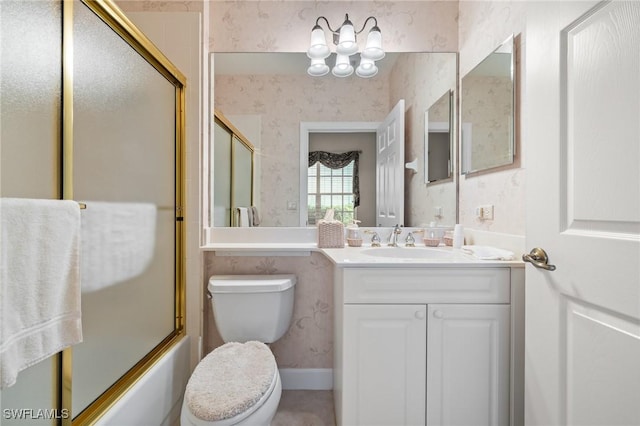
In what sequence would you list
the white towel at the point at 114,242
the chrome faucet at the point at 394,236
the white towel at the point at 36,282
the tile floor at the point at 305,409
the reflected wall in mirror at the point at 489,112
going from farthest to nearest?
1. the chrome faucet at the point at 394,236
2. the tile floor at the point at 305,409
3. the reflected wall in mirror at the point at 489,112
4. the white towel at the point at 114,242
5. the white towel at the point at 36,282

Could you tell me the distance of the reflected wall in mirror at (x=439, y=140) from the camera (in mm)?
1828

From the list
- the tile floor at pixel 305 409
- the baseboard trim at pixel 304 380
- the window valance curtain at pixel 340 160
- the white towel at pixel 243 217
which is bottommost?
the tile floor at pixel 305 409

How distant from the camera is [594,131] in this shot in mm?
783

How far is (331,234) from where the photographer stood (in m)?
1.69

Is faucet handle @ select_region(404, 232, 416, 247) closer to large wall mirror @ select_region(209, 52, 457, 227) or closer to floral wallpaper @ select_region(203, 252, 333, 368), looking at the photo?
large wall mirror @ select_region(209, 52, 457, 227)

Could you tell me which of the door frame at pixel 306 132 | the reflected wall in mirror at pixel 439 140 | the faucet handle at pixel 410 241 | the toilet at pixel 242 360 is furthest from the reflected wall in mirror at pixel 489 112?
the toilet at pixel 242 360

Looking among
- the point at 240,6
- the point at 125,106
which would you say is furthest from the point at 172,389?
the point at 240,6

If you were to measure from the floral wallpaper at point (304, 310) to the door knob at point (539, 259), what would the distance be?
1.07 m

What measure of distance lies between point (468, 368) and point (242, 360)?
35.4 inches

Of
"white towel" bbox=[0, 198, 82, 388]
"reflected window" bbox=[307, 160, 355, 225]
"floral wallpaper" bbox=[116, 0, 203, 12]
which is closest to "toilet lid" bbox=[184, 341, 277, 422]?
"white towel" bbox=[0, 198, 82, 388]

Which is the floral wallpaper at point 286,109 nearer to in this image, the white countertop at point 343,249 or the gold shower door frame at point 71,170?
the white countertop at point 343,249

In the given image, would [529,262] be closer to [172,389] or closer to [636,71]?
[636,71]

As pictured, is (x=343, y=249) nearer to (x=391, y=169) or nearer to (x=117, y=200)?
(x=391, y=169)

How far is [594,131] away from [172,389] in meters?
1.85
